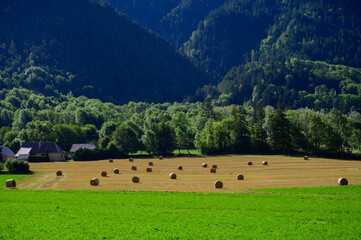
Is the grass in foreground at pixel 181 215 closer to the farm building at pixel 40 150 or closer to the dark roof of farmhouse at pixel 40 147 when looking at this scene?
the farm building at pixel 40 150

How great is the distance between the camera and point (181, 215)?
31.3 m

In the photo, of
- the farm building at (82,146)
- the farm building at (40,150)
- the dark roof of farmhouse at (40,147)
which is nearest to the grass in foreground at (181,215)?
the farm building at (40,150)

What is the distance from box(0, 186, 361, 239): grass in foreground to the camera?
25.5 metres

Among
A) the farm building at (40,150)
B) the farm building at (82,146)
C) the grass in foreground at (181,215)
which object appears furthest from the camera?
the farm building at (82,146)

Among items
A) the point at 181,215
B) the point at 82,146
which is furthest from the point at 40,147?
the point at 181,215

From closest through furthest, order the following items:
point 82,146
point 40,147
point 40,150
Answer: point 40,150 → point 40,147 → point 82,146

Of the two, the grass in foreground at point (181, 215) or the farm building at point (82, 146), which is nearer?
the grass in foreground at point (181, 215)

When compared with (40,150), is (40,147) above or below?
above

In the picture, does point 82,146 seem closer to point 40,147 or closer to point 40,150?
point 40,147

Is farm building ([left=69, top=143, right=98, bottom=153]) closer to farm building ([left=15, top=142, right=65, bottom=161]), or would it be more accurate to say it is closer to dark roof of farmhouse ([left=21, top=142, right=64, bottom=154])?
farm building ([left=15, top=142, right=65, bottom=161])

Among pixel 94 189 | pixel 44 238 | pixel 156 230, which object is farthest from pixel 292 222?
pixel 94 189

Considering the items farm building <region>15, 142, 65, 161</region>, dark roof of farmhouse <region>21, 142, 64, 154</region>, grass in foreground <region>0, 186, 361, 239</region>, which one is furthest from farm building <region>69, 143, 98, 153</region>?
grass in foreground <region>0, 186, 361, 239</region>

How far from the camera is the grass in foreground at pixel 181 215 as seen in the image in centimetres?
2545

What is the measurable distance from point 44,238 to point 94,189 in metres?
23.2
